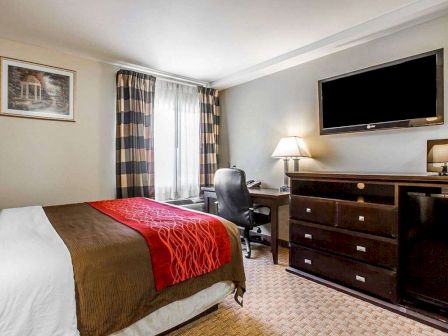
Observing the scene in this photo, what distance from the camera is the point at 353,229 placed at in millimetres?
2209

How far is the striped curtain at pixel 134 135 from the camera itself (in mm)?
3322

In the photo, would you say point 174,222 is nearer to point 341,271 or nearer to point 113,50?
point 341,271

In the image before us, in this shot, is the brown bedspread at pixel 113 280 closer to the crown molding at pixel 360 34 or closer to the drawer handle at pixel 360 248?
the drawer handle at pixel 360 248

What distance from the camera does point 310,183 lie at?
9.02 ft

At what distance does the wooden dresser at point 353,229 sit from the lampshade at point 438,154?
0.91ft

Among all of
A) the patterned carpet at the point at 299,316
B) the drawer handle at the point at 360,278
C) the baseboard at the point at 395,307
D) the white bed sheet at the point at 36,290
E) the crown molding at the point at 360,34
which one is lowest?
the patterned carpet at the point at 299,316

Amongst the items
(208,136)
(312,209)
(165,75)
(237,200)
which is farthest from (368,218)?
(165,75)

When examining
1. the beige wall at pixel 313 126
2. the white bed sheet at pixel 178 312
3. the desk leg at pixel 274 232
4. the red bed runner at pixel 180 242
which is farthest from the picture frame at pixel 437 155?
the white bed sheet at pixel 178 312

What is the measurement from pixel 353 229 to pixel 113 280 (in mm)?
1893

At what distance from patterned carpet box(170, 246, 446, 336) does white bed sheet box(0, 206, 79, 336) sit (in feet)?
2.65

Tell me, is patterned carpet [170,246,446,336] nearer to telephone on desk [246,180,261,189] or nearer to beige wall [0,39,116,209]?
telephone on desk [246,180,261,189]

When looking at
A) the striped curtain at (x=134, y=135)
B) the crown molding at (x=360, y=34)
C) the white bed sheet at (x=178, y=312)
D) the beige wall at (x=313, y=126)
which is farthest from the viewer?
the striped curtain at (x=134, y=135)

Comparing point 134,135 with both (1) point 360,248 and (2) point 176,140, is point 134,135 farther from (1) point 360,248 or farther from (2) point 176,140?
(1) point 360,248

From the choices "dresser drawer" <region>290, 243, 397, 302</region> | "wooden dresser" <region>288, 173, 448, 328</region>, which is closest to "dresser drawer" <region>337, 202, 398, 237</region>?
"wooden dresser" <region>288, 173, 448, 328</region>
